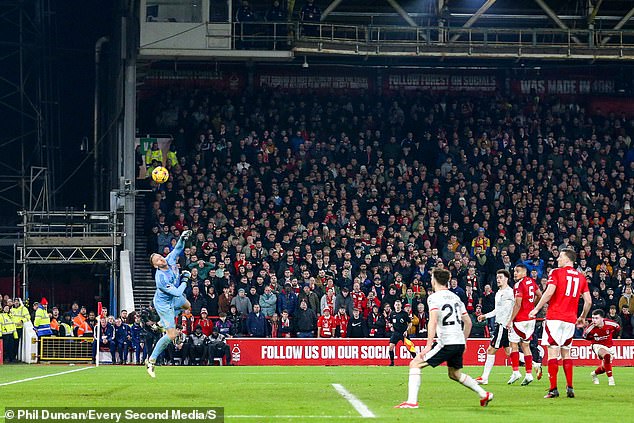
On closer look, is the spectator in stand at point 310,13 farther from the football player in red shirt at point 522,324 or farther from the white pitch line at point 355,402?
the white pitch line at point 355,402

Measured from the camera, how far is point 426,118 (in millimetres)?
44062

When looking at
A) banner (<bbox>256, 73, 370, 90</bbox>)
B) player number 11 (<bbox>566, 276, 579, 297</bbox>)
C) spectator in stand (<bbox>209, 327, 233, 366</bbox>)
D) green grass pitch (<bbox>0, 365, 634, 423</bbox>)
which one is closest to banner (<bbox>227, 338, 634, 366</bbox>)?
spectator in stand (<bbox>209, 327, 233, 366</bbox>)

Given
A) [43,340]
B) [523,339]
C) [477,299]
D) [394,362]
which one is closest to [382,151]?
[477,299]

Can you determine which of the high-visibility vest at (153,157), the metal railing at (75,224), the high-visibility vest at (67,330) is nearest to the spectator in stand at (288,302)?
the high-visibility vest at (67,330)

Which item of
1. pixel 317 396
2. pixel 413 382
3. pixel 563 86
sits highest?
pixel 563 86

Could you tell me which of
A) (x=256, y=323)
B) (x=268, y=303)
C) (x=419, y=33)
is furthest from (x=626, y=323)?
(x=419, y=33)

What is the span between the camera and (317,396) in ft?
55.2

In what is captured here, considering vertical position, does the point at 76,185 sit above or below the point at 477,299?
above

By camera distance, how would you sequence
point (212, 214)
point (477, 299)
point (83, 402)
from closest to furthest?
point (83, 402) < point (477, 299) < point (212, 214)

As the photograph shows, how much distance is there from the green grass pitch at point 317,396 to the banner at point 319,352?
863cm

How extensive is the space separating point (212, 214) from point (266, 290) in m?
5.76

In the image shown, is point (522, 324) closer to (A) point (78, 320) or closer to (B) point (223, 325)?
(B) point (223, 325)

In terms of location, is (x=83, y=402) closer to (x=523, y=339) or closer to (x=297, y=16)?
(x=523, y=339)

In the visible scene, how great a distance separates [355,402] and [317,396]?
1.31 meters
